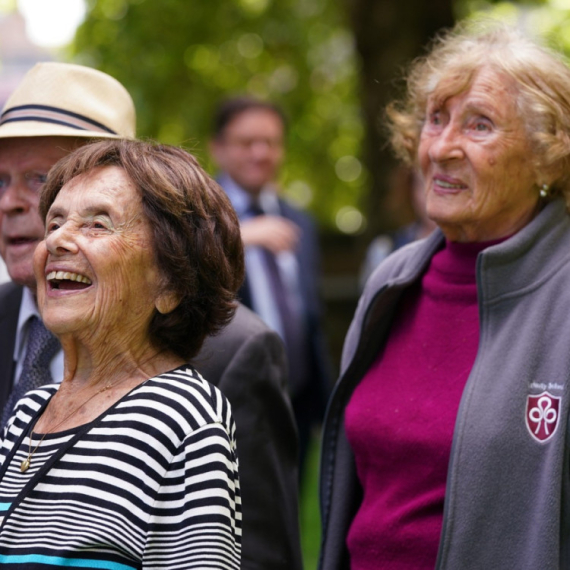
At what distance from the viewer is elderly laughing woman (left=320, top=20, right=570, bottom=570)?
2732 millimetres

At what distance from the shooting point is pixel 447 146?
319 centimetres

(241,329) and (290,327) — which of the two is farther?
(290,327)

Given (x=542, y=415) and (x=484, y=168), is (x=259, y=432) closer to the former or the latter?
(x=542, y=415)

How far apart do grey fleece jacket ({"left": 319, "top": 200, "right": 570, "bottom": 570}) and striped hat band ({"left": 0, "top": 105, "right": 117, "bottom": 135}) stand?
1267 millimetres

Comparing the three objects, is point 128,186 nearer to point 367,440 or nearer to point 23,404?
point 23,404

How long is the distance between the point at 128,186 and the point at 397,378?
1.16 meters

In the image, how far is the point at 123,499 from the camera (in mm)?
2188

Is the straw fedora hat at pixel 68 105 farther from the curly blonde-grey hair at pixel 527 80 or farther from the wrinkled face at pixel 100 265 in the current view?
the curly blonde-grey hair at pixel 527 80

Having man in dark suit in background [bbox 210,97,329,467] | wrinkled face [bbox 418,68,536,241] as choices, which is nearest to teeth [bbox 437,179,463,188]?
wrinkled face [bbox 418,68,536,241]

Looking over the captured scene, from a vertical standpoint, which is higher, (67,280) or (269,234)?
(269,234)

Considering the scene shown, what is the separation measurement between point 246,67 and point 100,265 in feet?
41.7

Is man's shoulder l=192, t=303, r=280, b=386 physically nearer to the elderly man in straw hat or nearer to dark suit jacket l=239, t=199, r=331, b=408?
→ the elderly man in straw hat

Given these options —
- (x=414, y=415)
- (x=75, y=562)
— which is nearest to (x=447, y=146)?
(x=414, y=415)

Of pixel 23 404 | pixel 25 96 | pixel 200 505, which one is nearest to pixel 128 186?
pixel 23 404
